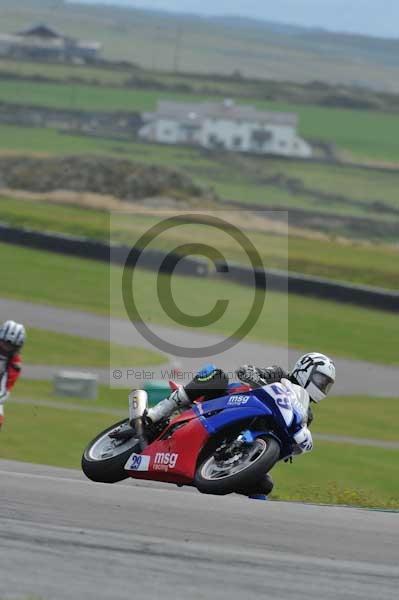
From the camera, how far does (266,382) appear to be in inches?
365

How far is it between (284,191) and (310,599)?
83.0 meters

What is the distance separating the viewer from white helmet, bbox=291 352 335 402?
9.37m

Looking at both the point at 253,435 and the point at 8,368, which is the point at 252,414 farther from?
the point at 8,368

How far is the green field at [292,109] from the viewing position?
11519cm

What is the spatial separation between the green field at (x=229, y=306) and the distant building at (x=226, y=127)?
8252 cm

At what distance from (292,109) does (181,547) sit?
143 meters

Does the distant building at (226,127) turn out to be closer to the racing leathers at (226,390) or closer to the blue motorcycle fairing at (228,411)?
the racing leathers at (226,390)

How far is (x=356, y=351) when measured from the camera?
98.5 feet

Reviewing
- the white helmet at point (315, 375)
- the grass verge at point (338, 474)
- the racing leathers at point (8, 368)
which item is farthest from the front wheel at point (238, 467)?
the racing leathers at point (8, 368)

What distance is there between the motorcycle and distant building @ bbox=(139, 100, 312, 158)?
109m

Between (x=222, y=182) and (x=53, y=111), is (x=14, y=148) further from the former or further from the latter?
(x=53, y=111)

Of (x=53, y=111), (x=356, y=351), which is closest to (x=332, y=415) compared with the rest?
(x=356, y=351)

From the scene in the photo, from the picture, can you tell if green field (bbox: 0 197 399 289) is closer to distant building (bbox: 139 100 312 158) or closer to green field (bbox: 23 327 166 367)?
green field (bbox: 23 327 166 367)


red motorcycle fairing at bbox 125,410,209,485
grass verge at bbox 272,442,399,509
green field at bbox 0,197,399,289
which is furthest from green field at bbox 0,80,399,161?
red motorcycle fairing at bbox 125,410,209,485
